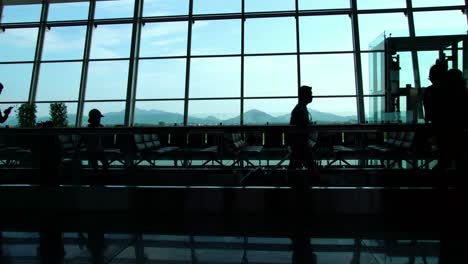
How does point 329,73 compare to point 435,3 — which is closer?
point 329,73

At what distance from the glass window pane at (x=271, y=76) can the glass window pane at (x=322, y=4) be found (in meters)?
1.86

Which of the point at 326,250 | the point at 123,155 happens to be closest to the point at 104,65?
the point at 123,155

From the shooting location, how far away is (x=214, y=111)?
11938 millimetres

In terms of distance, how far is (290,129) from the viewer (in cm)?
440

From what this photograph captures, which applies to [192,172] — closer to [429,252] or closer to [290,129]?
[290,129]

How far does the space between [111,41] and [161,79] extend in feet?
7.69

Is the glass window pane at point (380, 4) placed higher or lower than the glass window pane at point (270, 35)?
higher

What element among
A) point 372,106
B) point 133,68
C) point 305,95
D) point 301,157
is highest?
point 133,68

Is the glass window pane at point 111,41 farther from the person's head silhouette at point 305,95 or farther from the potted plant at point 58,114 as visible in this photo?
the person's head silhouette at point 305,95

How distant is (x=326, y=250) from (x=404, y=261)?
0.63 metres

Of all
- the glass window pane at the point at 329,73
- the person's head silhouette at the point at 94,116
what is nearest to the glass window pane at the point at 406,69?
the glass window pane at the point at 329,73

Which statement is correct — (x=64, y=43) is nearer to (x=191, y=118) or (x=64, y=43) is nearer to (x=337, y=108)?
(x=191, y=118)

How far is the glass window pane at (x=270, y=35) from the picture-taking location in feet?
38.8

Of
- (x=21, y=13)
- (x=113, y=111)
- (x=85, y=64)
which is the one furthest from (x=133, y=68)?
(x=21, y=13)
